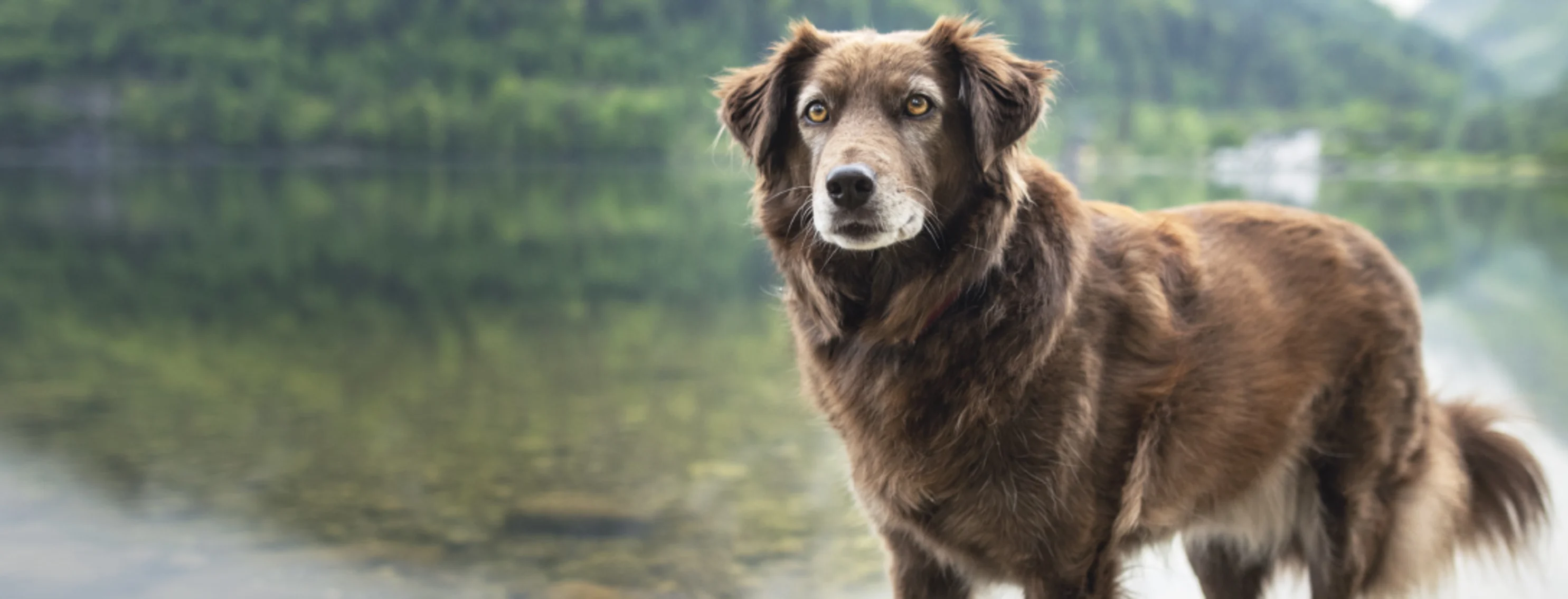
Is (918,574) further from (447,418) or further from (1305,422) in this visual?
(447,418)

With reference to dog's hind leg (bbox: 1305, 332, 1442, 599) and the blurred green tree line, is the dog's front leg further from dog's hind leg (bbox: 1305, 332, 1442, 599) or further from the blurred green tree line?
the blurred green tree line

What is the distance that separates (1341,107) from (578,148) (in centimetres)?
5332

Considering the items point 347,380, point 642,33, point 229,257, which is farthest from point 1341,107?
point 347,380

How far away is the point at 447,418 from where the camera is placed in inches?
363

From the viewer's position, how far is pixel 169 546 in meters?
6.37

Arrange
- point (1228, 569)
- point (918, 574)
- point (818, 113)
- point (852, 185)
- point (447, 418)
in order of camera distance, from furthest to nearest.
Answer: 1. point (447, 418)
2. point (1228, 569)
3. point (918, 574)
4. point (818, 113)
5. point (852, 185)

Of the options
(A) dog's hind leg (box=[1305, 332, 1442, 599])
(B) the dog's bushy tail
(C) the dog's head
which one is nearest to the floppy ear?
(C) the dog's head

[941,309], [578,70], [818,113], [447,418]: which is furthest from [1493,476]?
[578,70]

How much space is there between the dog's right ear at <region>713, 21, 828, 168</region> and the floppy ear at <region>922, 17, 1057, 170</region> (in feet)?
1.06

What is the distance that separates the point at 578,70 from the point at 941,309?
89.1 meters

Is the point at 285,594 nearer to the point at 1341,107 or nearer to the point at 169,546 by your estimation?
the point at 169,546

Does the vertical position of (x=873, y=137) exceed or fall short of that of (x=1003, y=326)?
it exceeds it

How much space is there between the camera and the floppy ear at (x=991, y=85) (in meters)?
3.03

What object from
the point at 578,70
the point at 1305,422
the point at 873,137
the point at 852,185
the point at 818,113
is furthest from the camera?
the point at 578,70
